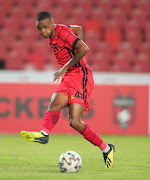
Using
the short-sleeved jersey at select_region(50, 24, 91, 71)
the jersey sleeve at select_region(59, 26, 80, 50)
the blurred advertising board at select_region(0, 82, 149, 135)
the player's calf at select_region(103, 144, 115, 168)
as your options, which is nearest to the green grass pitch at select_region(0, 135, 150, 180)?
the player's calf at select_region(103, 144, 115, 168)

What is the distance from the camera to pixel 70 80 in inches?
170

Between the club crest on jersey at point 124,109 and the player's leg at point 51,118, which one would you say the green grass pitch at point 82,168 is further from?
the club crest on jersey at point 124,109

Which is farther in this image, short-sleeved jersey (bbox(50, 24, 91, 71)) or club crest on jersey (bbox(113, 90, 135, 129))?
club crest on jersey (bbox(113, 90, 135, 129))

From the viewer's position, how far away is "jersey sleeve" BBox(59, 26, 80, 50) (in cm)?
423

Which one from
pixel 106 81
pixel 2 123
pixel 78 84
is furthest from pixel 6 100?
pixel 78 84

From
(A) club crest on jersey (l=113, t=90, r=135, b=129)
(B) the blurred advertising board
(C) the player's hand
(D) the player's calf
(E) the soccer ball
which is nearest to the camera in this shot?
(E) the soccer ball

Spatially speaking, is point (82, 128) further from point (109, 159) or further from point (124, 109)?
point (124, 109)

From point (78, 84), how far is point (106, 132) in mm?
4754

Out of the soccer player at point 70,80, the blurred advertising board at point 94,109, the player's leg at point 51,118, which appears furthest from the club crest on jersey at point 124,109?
the player's leg at point 51,118

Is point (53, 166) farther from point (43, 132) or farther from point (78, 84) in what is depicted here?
point (78, 84)

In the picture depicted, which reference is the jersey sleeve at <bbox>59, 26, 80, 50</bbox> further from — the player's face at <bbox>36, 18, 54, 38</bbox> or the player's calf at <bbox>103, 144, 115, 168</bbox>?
the player's calf at <bbox>103, 144, 115, 168</bbox>

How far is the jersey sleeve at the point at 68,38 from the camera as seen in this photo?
4.23m

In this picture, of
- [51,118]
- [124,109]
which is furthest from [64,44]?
[124,109]

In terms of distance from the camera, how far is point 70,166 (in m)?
3.70
